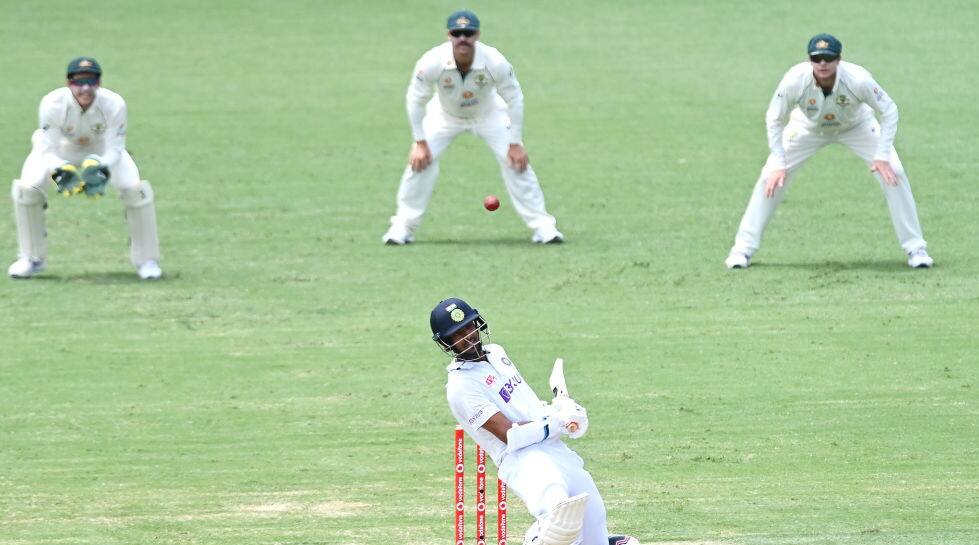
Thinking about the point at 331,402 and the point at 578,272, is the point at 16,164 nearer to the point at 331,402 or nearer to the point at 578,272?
the point at 578,272

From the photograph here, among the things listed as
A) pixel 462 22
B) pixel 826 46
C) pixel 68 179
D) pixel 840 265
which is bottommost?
pixel 840 265

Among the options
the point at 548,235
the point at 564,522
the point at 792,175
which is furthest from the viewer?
the point at 548,235

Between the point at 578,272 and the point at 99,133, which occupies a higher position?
the point at 99,133

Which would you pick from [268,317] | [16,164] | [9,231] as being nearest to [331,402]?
[268,317]

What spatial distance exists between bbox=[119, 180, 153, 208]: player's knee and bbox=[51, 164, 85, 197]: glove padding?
55cm

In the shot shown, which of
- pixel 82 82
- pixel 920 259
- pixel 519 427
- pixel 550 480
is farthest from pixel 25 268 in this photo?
pixel 550 480

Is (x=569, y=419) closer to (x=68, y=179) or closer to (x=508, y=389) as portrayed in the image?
(x=508, y=389)

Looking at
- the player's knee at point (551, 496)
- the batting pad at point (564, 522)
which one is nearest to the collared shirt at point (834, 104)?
the player's knee at point (551, 496)

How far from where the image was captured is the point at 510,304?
47.0ft

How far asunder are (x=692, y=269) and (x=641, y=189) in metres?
3.08

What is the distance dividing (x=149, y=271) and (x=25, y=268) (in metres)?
1.10

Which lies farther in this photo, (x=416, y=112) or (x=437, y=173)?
(x=437, y=173)

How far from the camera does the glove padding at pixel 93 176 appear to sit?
14625 millimetres

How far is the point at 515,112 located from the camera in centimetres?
1563
